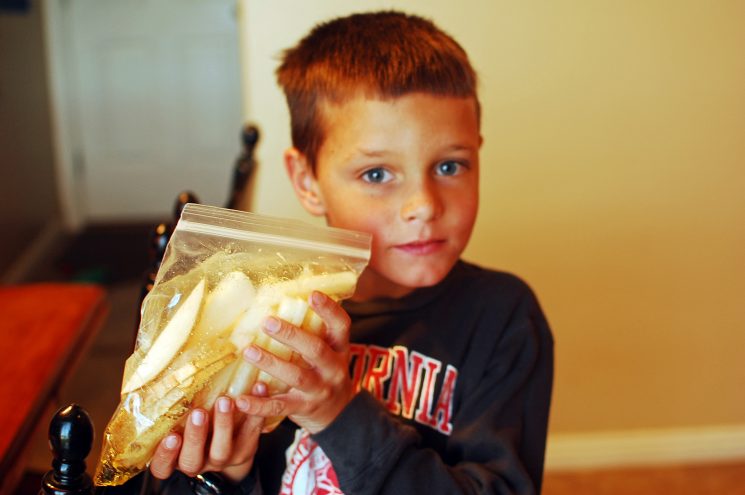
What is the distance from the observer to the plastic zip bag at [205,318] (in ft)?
2.04

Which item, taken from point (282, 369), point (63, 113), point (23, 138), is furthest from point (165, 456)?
point (63, 113)

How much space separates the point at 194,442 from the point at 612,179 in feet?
4.44

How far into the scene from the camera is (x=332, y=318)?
0.66m

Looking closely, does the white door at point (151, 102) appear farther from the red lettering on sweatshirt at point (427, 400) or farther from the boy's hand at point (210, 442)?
the boy's hand at point (210, 442)

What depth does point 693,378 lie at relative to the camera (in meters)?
1.97

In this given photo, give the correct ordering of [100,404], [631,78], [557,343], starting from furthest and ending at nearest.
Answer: [100,404] → [557,343] → [631,78]

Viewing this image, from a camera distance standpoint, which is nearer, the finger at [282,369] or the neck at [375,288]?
the finger at [282,369]

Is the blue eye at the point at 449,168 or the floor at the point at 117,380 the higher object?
the blue eye at the point at 449,168

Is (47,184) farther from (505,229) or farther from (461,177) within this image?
(461,177)

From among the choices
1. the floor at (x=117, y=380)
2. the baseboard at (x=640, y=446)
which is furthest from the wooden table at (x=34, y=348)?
the baseboard at (x=640, y=446)

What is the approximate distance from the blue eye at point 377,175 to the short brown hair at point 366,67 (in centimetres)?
8

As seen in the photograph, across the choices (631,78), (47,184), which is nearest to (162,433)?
(631,78)

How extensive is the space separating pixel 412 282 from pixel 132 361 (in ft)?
1.11

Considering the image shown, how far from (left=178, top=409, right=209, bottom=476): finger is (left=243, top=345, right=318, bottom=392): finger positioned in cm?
7
